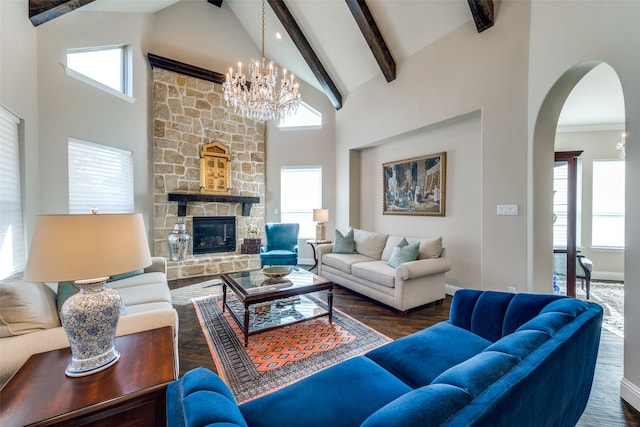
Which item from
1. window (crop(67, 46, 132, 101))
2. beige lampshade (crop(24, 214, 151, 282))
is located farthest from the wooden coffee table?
window (crop(67, 46, 132, 101))

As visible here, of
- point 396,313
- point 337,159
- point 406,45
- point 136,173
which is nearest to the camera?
point 396,313

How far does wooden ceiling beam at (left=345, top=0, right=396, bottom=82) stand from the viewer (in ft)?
12.8

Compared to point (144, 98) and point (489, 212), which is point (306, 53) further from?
point (489, 212)

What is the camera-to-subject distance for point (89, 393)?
1090mm

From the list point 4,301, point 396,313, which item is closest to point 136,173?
point 4,301

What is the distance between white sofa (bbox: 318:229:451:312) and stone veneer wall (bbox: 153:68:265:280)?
7.47 feet

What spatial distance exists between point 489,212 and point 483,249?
0.46 metres

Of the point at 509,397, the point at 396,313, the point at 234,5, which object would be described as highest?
the point at 234,5

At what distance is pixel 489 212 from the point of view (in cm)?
325

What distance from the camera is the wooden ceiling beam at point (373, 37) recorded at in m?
3.89

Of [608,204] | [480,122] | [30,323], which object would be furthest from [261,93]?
[608,204]

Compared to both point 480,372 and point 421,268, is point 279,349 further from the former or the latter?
point 480,372

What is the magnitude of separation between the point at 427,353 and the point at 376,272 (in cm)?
188

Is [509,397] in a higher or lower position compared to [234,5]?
lower
